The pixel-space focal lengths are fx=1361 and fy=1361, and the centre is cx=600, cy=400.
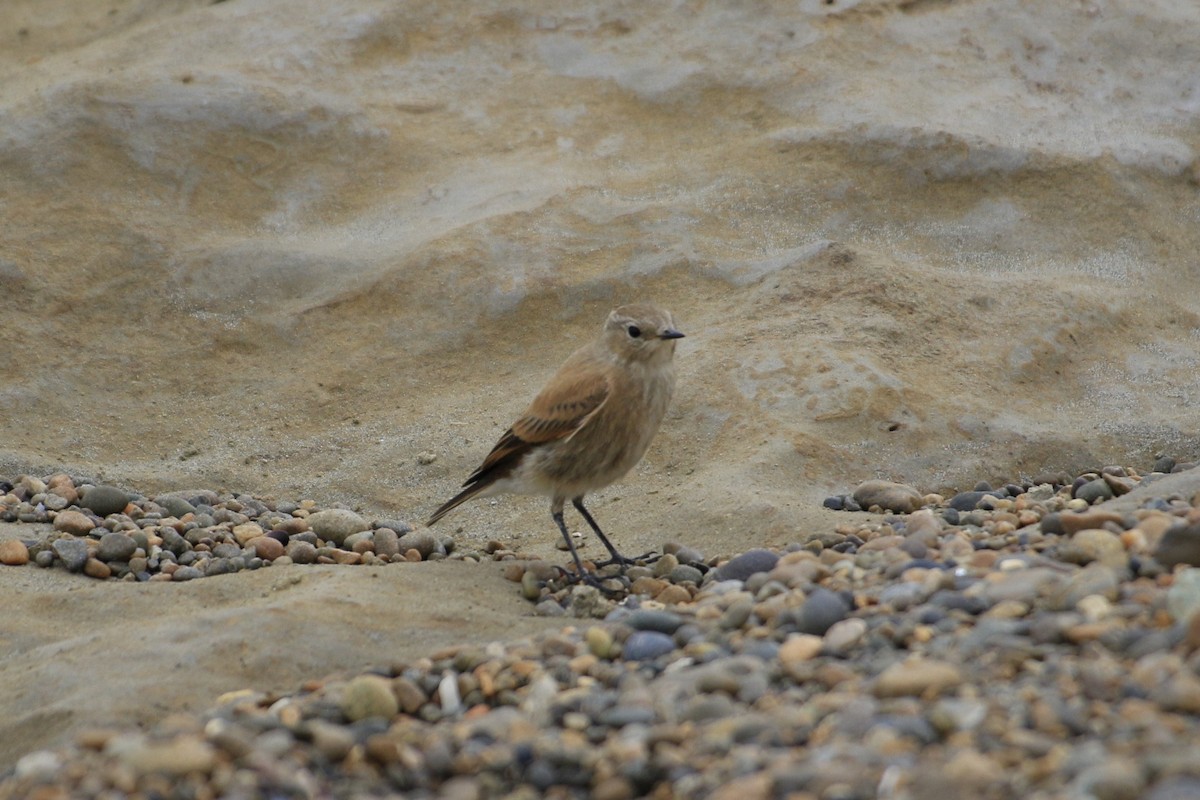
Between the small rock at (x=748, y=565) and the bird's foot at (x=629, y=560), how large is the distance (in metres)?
0.81

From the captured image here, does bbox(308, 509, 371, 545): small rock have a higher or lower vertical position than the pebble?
lower

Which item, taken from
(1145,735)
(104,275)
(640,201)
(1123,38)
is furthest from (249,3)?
(1145,735)

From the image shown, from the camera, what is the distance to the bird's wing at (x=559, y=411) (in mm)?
6352

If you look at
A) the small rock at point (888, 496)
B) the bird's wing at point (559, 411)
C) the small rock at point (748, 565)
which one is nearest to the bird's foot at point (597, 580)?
the small rock at point (748, 565)

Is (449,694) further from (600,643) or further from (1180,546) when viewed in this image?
(1180,546)

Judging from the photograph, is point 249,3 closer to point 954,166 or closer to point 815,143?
point 815,143

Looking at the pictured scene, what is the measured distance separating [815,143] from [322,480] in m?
4.22

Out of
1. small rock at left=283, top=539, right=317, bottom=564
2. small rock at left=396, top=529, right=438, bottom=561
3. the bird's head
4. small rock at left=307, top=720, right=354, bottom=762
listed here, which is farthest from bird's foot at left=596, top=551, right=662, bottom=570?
small rock at left=307, top=720, right=354, bottom=762

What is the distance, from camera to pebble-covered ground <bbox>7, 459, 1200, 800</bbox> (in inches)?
129

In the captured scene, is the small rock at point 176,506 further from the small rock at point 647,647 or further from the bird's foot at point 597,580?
the small rock at point 647,647

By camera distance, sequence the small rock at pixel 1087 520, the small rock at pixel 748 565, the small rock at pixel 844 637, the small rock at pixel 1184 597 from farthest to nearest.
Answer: the small rock at pixel 748 565 < the small rock at pixel 1087 520 < the small rock at pixel 844 637 < the small rock at pixel 1184 597

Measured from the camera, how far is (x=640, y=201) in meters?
9.34

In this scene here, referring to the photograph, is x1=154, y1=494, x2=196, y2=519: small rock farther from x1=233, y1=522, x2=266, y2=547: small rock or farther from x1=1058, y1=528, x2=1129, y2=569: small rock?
x1=1058, y1=528, x2=1129, y2=569: small rock

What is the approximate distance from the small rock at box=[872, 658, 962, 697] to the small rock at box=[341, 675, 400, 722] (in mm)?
1476
